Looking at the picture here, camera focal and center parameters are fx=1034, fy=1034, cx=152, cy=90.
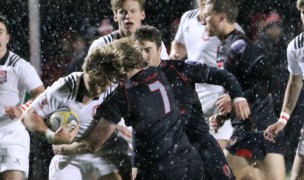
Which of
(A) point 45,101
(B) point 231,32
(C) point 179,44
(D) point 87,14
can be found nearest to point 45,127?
(A) point 45,101

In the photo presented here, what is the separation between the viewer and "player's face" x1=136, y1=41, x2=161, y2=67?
277 inches

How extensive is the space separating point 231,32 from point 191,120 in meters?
1.28

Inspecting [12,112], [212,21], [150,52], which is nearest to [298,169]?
[212,21]

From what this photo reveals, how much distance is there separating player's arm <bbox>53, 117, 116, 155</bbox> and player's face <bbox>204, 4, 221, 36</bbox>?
5.04 feet

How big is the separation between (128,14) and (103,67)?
176 centimetres

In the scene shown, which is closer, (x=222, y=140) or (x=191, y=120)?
(x=191, y=120)

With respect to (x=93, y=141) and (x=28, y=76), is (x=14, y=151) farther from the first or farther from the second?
(x=93, y=141)

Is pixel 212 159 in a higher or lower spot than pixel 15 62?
lower

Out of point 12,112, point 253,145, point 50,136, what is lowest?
point 253,145

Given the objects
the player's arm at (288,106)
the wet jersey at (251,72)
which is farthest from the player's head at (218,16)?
the player's arm at (288,106)

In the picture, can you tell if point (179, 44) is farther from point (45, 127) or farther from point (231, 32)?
point (45, 127)

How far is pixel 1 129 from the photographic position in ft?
27.8

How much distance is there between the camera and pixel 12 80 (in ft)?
27.7

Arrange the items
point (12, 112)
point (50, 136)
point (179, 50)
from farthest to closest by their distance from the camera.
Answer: point (179, 50) < point (12, 112) < point (50, 136)
